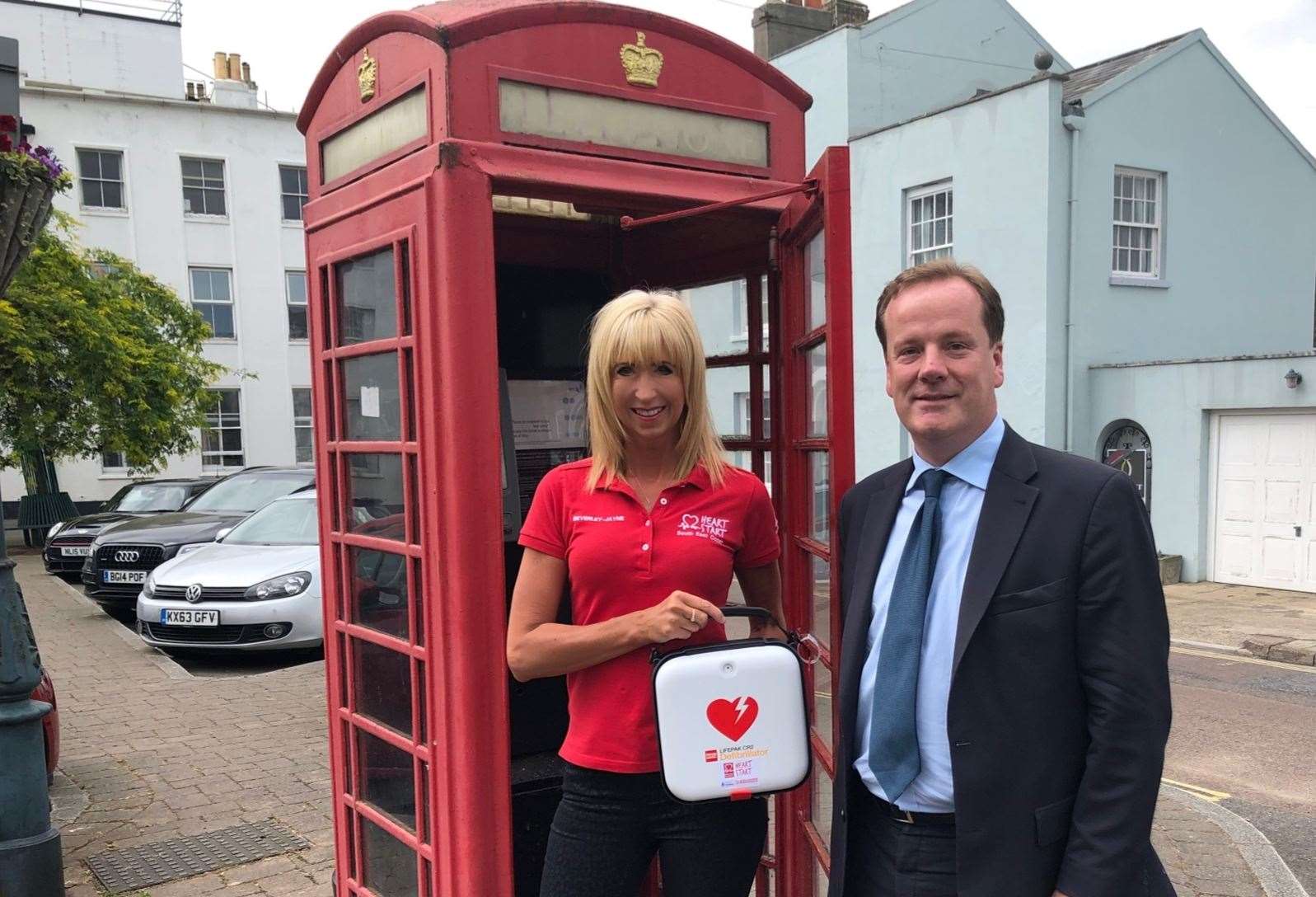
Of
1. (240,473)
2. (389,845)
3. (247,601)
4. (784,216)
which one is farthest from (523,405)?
(240,473)

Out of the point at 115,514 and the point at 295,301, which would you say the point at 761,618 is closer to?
the point at 115,514

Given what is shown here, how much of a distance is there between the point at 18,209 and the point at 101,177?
23.0 metres

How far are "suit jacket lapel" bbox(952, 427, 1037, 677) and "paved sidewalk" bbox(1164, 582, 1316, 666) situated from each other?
335 inches

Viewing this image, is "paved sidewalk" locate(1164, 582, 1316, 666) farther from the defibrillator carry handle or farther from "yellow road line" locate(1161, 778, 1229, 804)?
the defibrillator carry handle

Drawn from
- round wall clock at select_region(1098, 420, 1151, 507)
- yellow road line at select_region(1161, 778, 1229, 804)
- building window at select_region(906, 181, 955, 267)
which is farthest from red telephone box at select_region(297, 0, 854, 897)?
building window at select_region(906, 181, 955, 267)

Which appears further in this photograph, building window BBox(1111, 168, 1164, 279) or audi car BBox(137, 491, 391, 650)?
building window BBox(1111, 168, 1164, 279)

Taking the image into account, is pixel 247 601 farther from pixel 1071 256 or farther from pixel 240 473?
pixel 1071 256

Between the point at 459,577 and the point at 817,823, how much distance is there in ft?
4.26

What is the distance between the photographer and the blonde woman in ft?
6.81

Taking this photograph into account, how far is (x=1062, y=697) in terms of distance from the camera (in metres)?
1.70

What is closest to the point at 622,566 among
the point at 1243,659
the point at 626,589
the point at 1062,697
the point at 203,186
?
the point at 626,589

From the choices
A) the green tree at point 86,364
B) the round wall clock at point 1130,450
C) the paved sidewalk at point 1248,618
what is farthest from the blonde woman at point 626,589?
the green tree at point 86,364

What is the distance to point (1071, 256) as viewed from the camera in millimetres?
12758

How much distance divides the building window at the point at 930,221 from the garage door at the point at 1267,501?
173 inches
